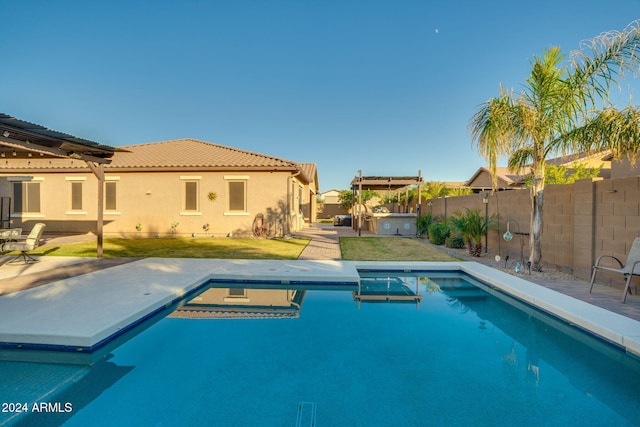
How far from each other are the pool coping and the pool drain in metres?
2.68

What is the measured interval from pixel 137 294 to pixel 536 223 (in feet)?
29.8

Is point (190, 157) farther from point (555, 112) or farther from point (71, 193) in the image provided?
point (555, 112)

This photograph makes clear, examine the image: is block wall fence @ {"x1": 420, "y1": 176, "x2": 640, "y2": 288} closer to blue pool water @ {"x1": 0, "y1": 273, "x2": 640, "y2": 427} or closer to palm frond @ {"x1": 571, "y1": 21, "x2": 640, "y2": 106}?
palm frond @ {"x1": 571, "y1": 21, "x2": 640, "y2": 106}

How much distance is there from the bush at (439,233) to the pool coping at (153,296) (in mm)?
4686

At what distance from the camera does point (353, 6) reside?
13.1 meters

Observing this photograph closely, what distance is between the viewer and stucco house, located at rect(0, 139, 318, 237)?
15.8 m

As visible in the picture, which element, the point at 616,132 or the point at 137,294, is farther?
the point at 616,132

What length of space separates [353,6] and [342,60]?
395 cm

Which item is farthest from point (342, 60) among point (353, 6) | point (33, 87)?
point (33, 87)

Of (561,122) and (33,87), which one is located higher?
(33,87)

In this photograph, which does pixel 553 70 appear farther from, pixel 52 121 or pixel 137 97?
pixel 52 121

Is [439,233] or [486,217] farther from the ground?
[486,217]

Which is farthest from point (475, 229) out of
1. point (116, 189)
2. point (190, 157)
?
point (116, 189)

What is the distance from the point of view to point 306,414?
296 cm
